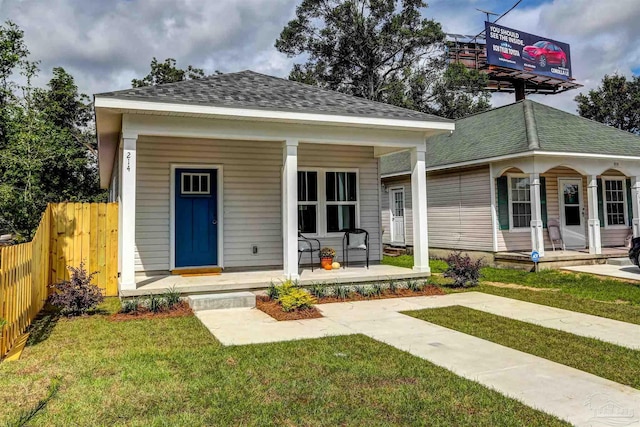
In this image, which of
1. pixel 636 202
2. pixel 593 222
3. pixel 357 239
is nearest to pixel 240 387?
pixel 357 239

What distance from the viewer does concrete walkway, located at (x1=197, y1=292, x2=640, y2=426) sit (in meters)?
3.26

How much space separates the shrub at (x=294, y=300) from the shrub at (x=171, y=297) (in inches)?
64.6

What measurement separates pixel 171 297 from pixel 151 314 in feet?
1.50

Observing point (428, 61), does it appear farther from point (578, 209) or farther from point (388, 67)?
point (578, 209)

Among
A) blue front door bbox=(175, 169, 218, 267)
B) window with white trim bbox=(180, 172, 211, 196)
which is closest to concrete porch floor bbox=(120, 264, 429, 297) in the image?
blue front door bbox=(175, 169, 218, 267)

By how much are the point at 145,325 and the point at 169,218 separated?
3241 millimetres

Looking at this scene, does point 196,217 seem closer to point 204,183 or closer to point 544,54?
point 204,183

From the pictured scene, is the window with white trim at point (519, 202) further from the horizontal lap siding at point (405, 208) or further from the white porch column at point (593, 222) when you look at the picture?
the horizontal lap siding at point (405, 208)

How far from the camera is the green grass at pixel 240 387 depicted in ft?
9.75

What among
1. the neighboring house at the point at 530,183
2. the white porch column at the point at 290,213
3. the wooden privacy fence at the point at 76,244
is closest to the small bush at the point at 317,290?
the white porch column at the point at 290,213

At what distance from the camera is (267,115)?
24.4ft

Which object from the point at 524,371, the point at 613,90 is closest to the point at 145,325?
the point at 524,371

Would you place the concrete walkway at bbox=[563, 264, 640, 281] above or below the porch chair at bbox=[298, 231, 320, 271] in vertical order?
below

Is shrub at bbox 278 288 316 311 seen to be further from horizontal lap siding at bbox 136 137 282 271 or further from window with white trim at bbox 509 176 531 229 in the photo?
window with white trim at bbox 509 176 531 229
